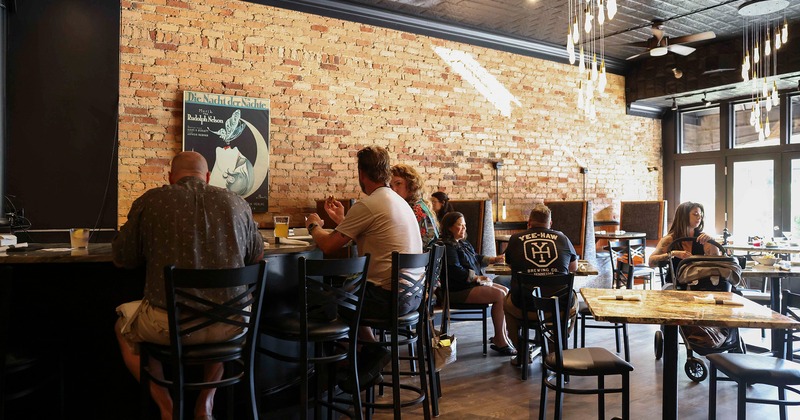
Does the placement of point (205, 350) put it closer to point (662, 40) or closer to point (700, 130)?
point (662, 40)

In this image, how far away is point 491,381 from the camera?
4371 mm

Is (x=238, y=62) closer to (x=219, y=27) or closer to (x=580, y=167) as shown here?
(x=219, y=27)

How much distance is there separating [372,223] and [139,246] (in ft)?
3.86

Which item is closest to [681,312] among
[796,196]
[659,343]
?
[659,343]

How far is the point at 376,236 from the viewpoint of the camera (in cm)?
318

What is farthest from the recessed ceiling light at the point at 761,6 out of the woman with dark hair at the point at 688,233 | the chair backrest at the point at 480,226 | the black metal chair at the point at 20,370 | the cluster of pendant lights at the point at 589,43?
the black metal chair at the point at 20,370

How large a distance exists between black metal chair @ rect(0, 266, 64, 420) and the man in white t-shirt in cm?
139

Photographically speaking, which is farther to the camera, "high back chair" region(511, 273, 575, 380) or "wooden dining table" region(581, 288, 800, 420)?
"high back chair" region(511, 273, 575, 380)

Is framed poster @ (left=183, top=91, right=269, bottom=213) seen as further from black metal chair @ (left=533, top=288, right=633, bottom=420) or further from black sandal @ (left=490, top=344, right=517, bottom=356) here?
black metal chair @ (left=533, top=288, right=633, bottom=420)

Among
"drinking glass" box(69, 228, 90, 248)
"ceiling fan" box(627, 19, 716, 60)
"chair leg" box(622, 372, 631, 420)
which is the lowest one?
"chair leg" box(622, 372, 631, 420)

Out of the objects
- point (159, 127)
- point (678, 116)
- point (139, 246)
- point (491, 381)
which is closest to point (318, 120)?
point (159, 127)

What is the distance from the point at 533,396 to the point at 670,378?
1.40 m

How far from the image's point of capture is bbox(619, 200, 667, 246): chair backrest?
908 cm

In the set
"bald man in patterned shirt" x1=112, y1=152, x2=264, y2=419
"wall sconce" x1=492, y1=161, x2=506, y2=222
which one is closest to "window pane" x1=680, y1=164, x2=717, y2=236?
"wall sconce" x1=492, y1=161, x2=506, y2=222
